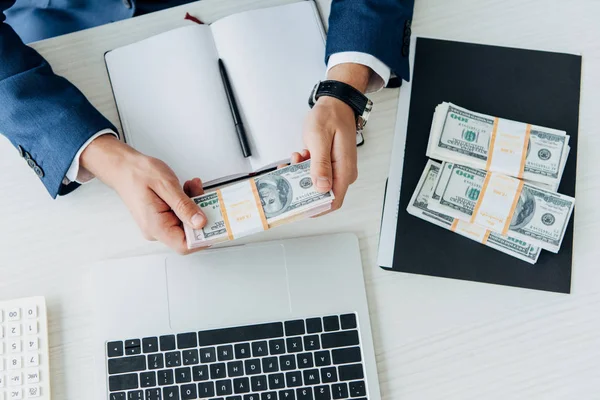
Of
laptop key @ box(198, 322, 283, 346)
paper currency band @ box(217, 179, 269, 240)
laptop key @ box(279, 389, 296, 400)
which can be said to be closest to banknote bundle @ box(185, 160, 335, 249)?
paper currency band @ box(217, 179, 269, 240)

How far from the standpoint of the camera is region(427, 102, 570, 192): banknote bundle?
860 millimetres

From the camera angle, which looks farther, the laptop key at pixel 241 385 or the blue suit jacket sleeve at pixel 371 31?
the blue suit jacket sleeve at pixel 371 31

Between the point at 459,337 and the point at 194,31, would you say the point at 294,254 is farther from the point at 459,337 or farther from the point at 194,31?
the point at 194,31

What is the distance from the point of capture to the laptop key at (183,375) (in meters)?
0.76

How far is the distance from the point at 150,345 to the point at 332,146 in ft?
1.30

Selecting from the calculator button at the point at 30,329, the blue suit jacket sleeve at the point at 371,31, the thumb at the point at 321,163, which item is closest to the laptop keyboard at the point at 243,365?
the calculator button at the point at 30,329

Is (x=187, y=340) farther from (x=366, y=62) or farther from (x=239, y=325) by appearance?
(x=366, y=62)

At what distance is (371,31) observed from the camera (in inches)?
34.4

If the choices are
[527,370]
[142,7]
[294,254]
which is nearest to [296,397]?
[294,254]

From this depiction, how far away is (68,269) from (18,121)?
24cm

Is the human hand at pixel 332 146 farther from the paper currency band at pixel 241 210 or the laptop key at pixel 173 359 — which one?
the laptop key at pixel 173 359

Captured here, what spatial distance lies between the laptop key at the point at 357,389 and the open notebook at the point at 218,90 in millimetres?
350

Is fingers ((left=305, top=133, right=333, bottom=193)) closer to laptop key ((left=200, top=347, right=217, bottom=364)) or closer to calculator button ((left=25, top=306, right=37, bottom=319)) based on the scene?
laptop key ((left=200, top=347, right=217, bottom=364))

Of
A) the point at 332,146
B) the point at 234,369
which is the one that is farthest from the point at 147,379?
the point at 332,146
